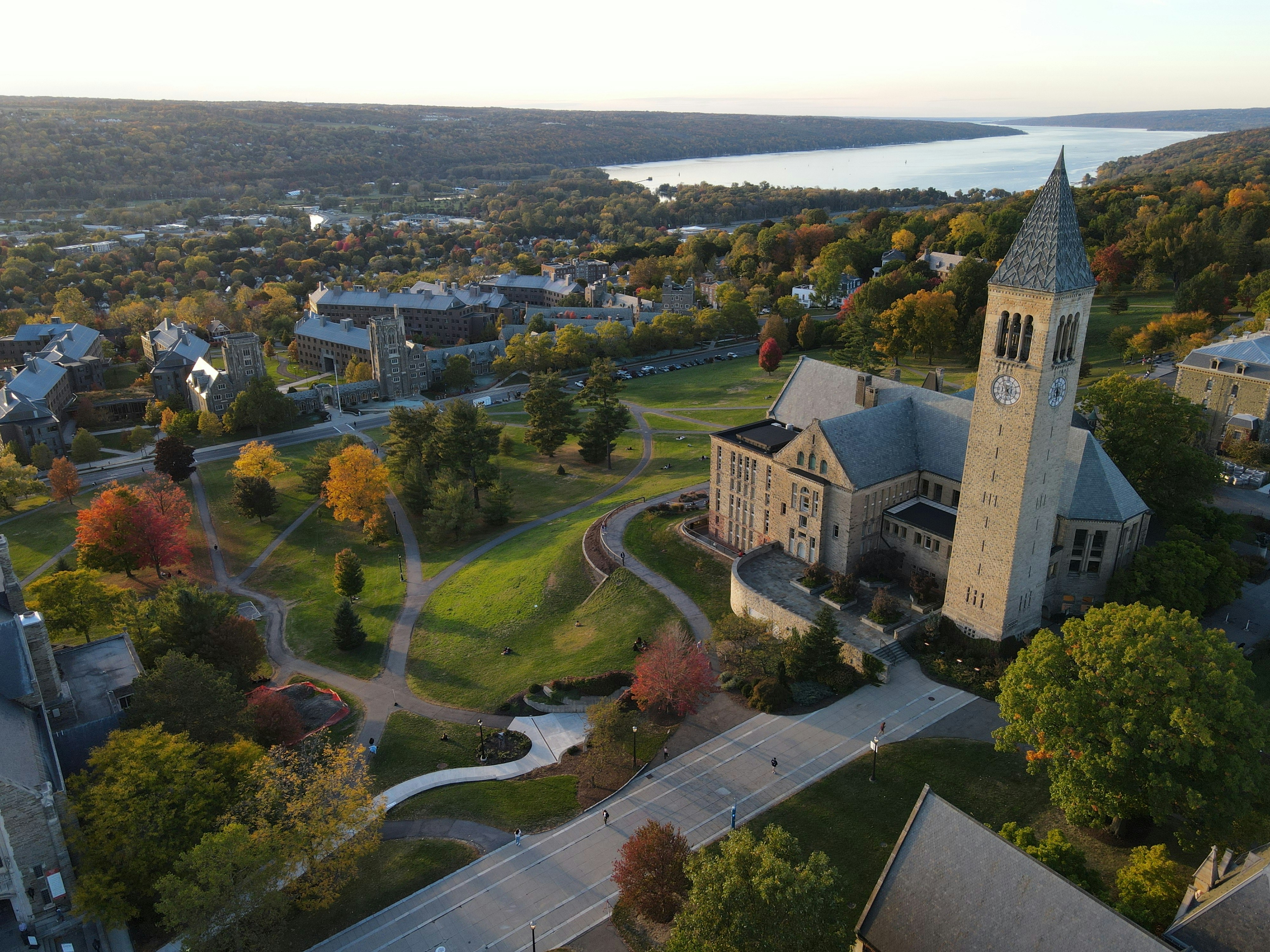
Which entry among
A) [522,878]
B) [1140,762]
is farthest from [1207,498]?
[522,878]

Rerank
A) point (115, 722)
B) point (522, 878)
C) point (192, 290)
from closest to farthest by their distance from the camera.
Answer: point (522, 878), point (115, 722), point (192, 290)

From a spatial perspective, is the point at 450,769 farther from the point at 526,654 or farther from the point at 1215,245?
the point at 1215,245

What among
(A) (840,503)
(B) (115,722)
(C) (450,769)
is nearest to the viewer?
(B) (115,722)

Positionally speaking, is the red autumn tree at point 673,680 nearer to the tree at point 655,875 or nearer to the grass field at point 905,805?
the grass field at point 905,805

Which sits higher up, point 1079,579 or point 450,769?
point 1079,579

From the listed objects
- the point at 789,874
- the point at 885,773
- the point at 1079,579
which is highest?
the point at 789,874

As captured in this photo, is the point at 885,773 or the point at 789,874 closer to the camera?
the point at 789,874

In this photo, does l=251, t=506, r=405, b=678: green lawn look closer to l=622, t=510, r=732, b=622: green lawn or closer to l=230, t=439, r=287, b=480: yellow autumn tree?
l=230, t=439, r=287, b=480: yellow autumn tree
